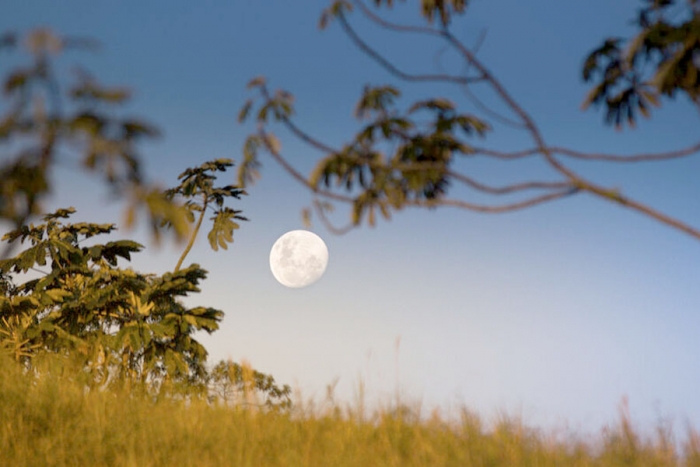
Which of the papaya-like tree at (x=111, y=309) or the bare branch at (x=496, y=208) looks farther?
the papaya-like tree at (x=111, y=309)

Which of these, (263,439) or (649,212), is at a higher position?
(649,212)

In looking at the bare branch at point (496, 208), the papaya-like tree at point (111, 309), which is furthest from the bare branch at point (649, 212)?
the papaya-like tree at point (111, 309)

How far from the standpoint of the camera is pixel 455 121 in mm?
4625

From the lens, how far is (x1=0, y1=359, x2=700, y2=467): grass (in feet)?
14.4

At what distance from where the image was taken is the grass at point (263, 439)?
4.38 metres

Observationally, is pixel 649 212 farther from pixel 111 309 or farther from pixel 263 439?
pixel 111 309

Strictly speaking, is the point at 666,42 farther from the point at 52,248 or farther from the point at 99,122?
the point at 52,248

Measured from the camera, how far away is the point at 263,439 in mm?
4961

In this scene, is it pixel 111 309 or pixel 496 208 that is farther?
pixel 111 309

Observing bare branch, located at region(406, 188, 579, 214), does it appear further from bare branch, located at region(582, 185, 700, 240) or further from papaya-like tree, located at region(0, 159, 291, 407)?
papaya-like tree, located at region(0, 159, 291, 407)

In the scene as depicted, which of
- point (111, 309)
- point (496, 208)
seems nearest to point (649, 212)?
point (496, 208)

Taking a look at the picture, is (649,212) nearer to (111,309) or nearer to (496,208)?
(496,208)

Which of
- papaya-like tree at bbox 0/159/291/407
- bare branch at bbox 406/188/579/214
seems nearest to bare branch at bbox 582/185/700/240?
bare branch at bbox 406/188/579/214

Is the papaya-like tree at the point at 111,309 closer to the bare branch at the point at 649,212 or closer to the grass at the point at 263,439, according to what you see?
the grass at the point at 263,439
